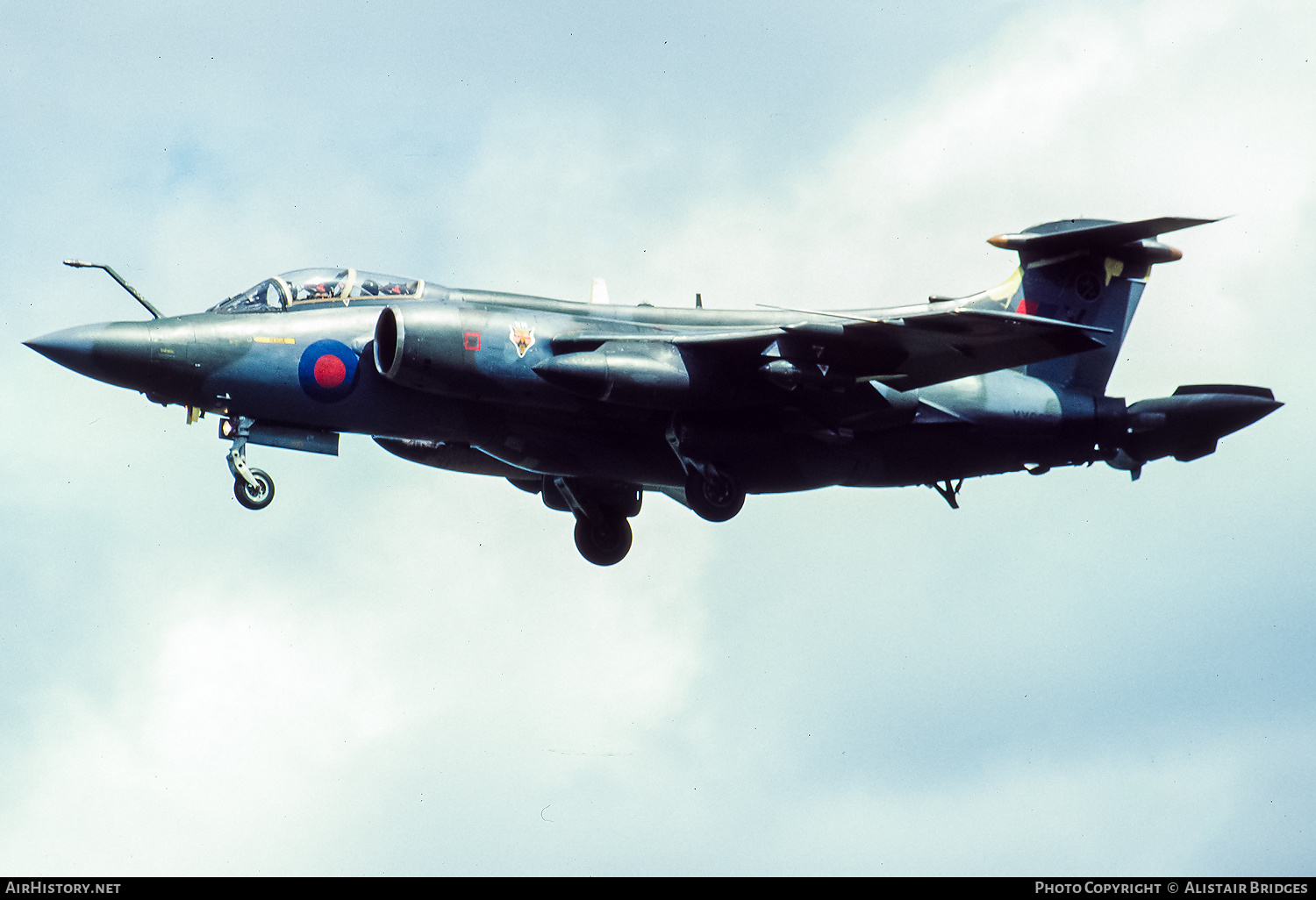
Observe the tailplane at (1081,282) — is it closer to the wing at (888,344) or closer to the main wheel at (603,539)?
the wing at (888,344)

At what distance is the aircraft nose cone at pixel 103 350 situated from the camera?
1711 centimetres

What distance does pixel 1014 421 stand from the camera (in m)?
20.5

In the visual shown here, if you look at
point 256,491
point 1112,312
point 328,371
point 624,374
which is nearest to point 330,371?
point 328,371

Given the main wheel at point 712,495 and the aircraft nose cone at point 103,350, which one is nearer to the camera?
the aircraft nose cone at point 103,350

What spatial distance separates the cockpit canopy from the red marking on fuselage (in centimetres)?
76

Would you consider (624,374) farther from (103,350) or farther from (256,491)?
(103,350)

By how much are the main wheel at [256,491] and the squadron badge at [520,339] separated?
3.11 meters

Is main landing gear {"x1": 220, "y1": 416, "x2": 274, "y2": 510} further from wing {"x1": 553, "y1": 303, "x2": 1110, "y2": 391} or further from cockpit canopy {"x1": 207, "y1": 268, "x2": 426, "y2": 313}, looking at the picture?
wing {"x1": 553, "y1": 303, "x2": 1110, "y2": 391}

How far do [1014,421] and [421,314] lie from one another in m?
7.97

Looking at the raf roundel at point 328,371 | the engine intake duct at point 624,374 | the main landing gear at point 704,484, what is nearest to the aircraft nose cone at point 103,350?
the raf roundel at point 328,371

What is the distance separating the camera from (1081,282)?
21.7 meters

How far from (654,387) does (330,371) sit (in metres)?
3.72

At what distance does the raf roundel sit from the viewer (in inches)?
705
